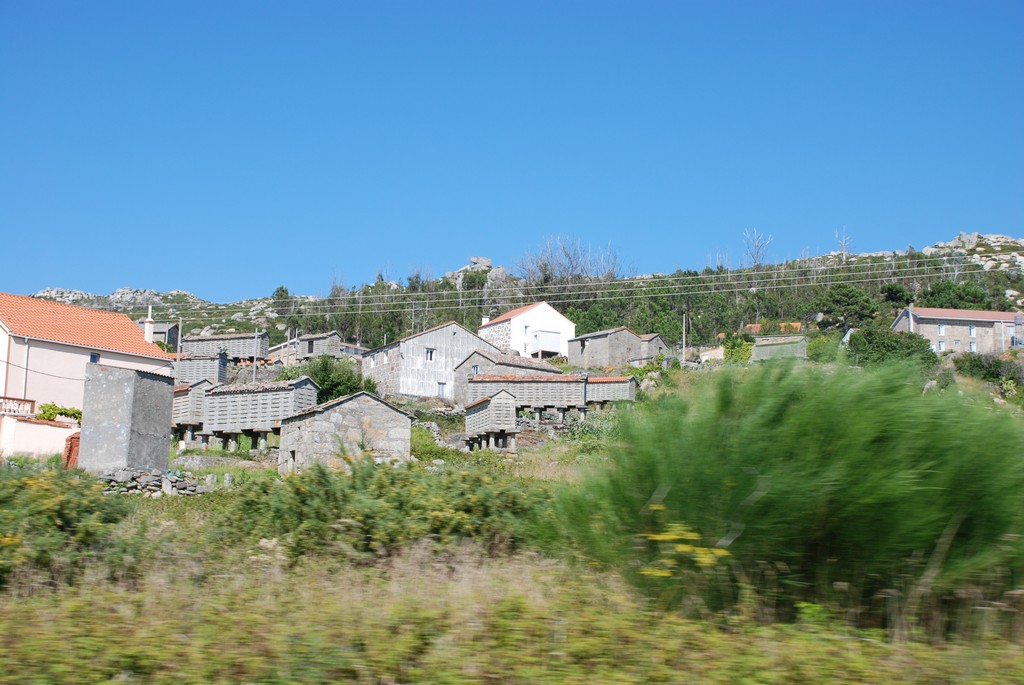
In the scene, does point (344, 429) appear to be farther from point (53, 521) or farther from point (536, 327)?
point (536, 327)

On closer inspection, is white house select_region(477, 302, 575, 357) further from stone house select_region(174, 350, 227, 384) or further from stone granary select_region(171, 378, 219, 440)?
stone granary select_region(171, 378, 219, 440)

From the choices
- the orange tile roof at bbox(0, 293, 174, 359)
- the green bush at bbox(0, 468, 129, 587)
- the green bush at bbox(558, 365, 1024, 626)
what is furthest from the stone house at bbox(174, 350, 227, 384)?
the green bush at bbox(558, 365, 1024, 626)

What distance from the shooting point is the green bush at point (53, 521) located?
7996mm

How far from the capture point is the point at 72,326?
44.2 m

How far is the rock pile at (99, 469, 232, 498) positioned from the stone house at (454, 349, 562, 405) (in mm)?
34408

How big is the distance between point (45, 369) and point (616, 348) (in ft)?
120

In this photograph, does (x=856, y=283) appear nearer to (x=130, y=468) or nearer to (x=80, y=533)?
(x=130, y=468)

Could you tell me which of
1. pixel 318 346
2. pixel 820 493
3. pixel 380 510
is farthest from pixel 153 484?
pixel 318 346

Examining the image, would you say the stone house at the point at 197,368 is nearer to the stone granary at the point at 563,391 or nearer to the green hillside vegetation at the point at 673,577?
the stone granary at the point at 563,391

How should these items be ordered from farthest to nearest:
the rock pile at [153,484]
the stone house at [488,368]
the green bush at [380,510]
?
the stone house at [488,368] → the rock pile at [153,484] → the green bush at [380,510]

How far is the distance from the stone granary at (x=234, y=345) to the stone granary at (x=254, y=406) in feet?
80.9

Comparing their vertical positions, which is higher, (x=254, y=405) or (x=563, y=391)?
(x=563, y=391)

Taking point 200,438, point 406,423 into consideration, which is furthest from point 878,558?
point 200,438

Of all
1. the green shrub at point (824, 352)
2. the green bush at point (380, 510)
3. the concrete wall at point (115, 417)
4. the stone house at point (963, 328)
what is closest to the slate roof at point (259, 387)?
the concrete wall at point (115, 417)
